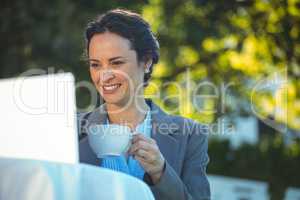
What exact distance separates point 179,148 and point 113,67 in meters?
0.26

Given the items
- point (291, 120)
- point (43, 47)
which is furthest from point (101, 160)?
point (291, 120)

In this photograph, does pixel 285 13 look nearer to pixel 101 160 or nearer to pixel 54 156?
pixel 101 160

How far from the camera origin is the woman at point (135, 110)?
1663 millimetres

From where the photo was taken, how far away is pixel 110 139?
1.51 metres

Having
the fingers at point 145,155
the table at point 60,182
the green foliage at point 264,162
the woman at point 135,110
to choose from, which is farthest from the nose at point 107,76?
the green foliage at point 264,162

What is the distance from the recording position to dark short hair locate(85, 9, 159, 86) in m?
1.68

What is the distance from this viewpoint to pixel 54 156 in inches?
50.8

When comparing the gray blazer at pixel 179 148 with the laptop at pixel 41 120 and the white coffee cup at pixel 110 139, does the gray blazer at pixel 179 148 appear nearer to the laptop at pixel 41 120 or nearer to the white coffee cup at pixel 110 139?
the white coffee cup at pixel 110 139

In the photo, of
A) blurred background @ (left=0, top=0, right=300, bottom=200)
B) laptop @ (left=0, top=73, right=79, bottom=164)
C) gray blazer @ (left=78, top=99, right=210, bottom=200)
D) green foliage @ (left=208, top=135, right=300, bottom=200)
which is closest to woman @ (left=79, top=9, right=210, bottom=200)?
gray blazer @ (left=78, top=99, right=210, bottom=200)

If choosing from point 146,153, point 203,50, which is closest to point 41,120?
point 146,153

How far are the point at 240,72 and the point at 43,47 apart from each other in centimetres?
118

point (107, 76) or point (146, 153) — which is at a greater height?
point (107, 76)

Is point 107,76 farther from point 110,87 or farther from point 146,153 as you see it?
point 146,153

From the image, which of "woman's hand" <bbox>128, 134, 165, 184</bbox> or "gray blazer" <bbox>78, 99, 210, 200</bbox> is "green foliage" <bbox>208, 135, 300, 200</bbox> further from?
"woman's hand" <bbox>128, 134, 165, 184</bbox>
